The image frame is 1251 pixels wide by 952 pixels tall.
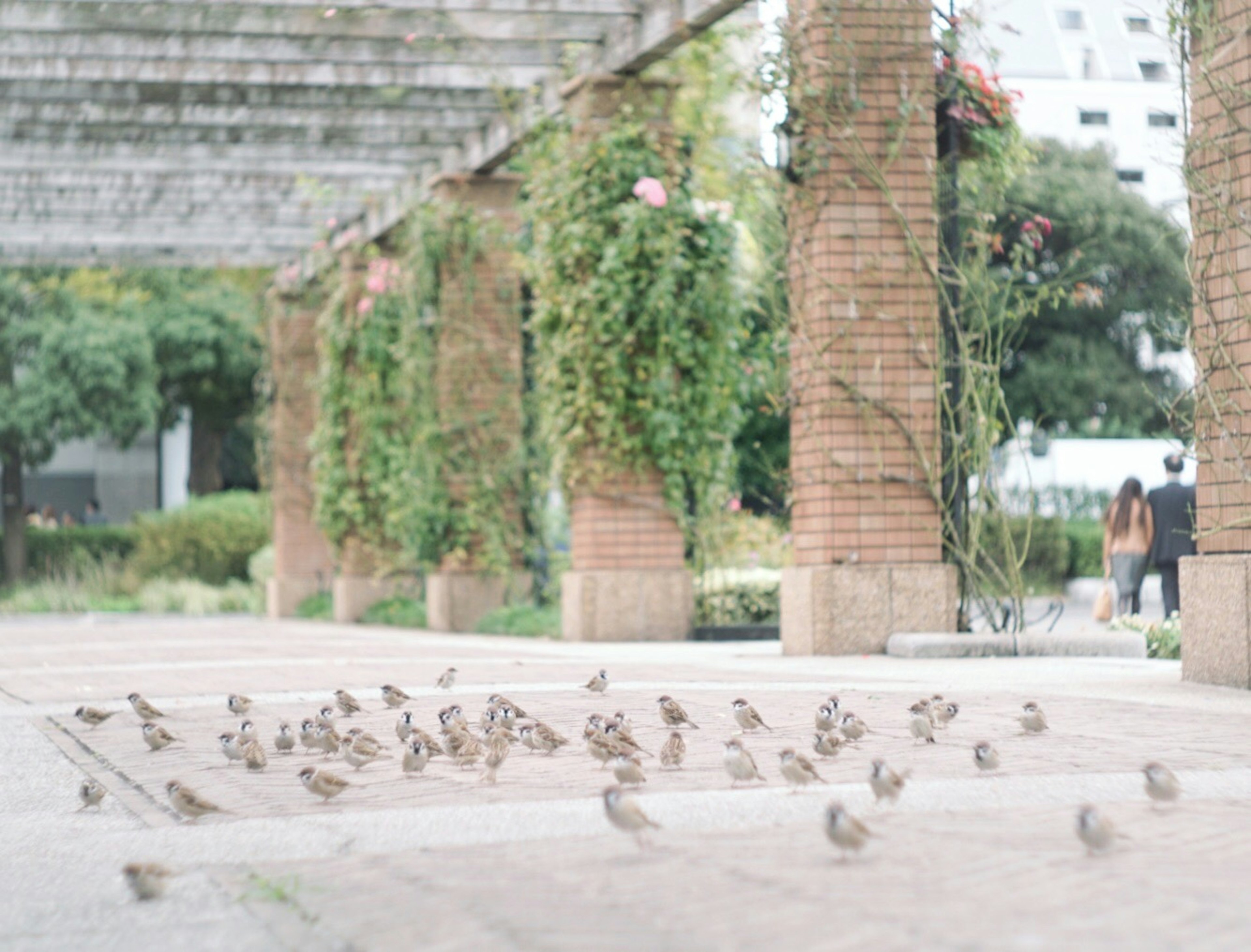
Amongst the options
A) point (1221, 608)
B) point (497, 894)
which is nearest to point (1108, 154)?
point (1221, 608)

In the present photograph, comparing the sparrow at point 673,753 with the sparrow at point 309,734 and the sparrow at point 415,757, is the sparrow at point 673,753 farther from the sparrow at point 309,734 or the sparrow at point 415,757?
the sparrow at point 309,734

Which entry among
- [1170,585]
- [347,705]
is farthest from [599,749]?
[1170,585]

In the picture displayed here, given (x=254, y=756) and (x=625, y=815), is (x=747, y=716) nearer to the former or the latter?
(x=254, y=756)

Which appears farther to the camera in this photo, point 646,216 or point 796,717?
point 646,216

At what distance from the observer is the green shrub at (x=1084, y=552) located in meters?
32.4

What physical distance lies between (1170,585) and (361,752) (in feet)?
36.6

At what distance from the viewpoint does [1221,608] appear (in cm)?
877

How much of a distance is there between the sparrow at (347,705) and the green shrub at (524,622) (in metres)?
7.02

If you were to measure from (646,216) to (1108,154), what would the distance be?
34925mm

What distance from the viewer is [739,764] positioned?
18.8 ft

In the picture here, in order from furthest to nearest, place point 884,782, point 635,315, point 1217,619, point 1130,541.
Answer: point 1130,541 → point 635,315 → point 1217,619 → point 884,782

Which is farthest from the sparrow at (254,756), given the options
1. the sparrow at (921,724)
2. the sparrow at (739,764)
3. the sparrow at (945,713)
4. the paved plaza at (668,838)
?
the sparrow at (945,713)

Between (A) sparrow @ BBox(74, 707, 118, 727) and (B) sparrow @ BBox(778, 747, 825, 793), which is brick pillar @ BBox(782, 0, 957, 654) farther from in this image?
(B) sparrow @ BBox(778, 747, 825, 793)

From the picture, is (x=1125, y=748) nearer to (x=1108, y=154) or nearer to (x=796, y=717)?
(x=796, y=717)
